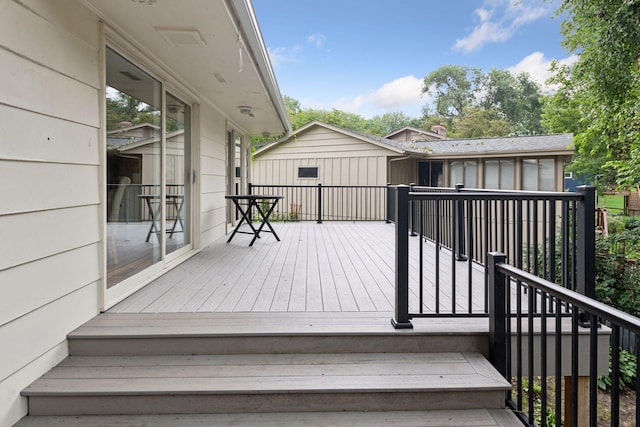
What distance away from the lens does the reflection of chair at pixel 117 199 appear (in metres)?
2.73

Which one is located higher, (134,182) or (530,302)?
(134,182)

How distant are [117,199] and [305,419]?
1963 millimetres

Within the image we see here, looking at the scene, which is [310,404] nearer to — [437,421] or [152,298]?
[437,421]

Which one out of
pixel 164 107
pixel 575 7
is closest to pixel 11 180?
pixel 164 107

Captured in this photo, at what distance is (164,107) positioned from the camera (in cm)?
371

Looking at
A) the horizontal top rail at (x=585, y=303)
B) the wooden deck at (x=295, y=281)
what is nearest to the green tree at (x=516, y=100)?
the wooden deck at (x=295, y=281)

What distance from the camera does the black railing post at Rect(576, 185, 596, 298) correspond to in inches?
91.5

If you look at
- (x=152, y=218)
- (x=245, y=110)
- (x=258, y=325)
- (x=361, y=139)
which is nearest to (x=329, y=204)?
(x=361, y=139)

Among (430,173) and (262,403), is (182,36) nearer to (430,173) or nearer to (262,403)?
(262,403)

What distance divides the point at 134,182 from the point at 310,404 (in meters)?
2.15

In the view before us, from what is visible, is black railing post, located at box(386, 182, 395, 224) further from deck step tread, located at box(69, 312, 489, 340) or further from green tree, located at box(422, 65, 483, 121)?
green tree, located at box(422, 65, 483, 121)

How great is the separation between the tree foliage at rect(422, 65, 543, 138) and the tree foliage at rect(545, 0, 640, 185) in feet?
63.8

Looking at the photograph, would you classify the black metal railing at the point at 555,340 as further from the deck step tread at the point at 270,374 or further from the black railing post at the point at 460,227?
the black railing post at the point at 460,227

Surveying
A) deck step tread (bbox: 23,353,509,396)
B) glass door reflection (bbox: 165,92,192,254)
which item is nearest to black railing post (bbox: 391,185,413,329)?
deck step tread (bbox: 23,353,509,396)
